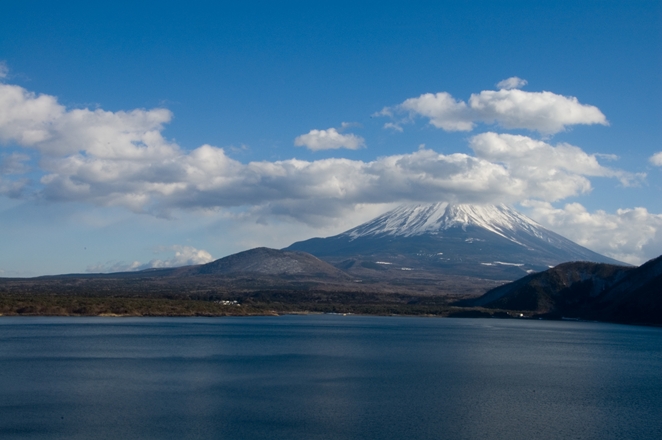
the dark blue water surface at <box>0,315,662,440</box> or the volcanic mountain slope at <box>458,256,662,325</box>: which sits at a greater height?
the volcanic mountain slope at <box>458,256,662,325</box>

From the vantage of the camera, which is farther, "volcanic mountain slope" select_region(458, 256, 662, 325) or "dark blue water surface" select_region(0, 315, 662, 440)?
"volcanic mountain slope" select_region(458, 256, 662, 325)

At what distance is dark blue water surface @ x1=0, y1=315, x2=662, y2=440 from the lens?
846 inches

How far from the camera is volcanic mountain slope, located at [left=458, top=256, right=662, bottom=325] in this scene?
8031cm

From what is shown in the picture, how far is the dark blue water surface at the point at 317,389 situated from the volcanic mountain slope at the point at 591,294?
31.1 m

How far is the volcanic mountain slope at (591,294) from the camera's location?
8031 cm

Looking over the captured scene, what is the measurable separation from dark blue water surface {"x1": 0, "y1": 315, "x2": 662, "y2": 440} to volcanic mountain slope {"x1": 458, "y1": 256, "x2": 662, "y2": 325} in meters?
31.1

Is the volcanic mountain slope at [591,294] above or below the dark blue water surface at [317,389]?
above

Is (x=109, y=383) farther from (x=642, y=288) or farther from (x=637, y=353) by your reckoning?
(x=642, y=288)

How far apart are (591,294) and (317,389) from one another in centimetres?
7689

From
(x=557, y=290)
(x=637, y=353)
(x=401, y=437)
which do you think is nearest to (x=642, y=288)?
(x=557, y=290)

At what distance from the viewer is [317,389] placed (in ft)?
93.3

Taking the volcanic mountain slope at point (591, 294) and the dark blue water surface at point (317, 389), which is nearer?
the dark blue water surface at point (317, 389)

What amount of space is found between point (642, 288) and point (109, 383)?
71.9 metres

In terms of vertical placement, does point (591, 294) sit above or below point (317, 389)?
above
